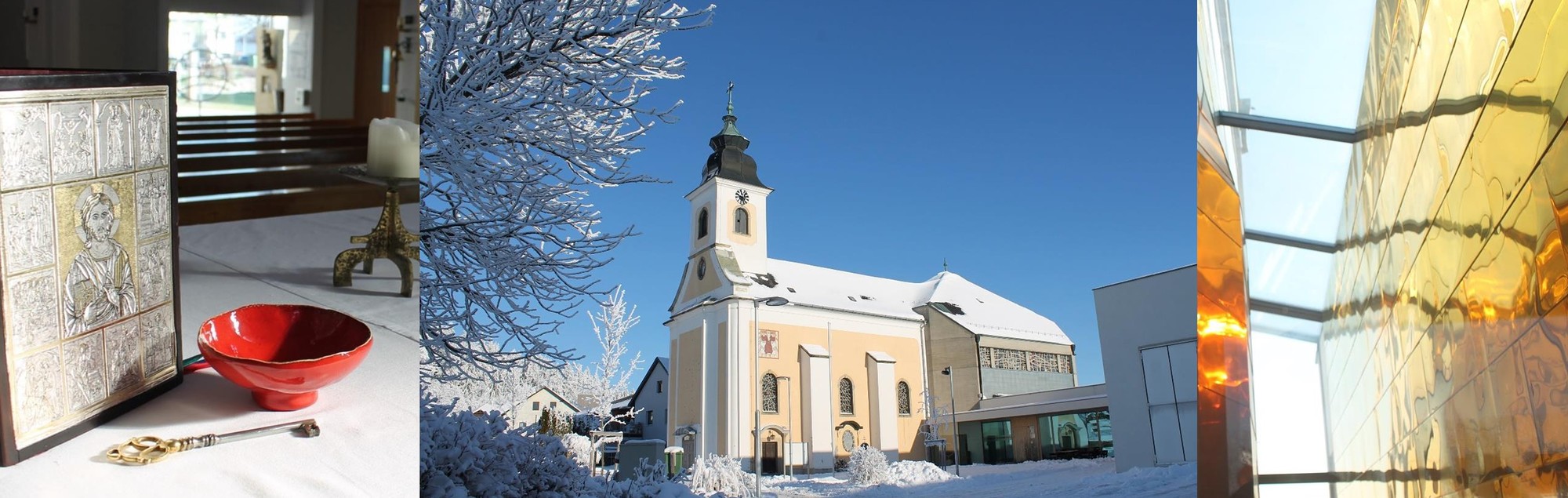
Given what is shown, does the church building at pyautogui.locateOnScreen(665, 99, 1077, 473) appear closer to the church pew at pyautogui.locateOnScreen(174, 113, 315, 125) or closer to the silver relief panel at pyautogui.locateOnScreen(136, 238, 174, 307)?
the church pew at pyautogui.locateOnScreen(174, 113, 315, 125)

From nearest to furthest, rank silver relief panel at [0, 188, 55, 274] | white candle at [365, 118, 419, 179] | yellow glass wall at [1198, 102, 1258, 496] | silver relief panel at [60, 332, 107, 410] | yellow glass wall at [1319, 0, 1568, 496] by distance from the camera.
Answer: yellow glass wall at [1319, 0, 1568, 496] → silver relief panel at [0, 188, 55, 274] → silver relief panel at [60, 332, 107, 410] → white candle at [365, 118, 419, 179] → yellow glass wall at [1198, 102, 1258, 496]

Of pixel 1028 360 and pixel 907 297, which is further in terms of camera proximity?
pixel 907 297

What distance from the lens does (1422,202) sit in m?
1.13

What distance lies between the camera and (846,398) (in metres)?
2.77

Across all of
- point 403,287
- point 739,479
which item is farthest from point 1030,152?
point 403,287

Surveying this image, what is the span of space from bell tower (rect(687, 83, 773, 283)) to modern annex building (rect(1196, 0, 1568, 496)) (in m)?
1.23

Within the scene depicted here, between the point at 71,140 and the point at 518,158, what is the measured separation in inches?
52.2

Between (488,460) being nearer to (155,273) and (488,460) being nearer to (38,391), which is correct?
(155,273)

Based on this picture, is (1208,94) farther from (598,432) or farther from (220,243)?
(220,243)

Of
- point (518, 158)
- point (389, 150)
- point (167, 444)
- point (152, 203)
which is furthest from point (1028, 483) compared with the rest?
point (152, 203)

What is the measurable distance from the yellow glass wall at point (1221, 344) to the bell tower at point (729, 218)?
4.01ft

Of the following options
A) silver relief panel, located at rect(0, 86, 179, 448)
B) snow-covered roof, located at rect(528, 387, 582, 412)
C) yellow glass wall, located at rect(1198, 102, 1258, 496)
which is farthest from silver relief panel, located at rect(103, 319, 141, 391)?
yellow glass wall, located at rect(1198, 102, 1258, 496)

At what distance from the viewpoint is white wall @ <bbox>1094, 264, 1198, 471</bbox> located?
8.23ft

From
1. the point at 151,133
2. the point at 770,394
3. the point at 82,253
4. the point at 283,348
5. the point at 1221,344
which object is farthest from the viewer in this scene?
the point at 770,394
